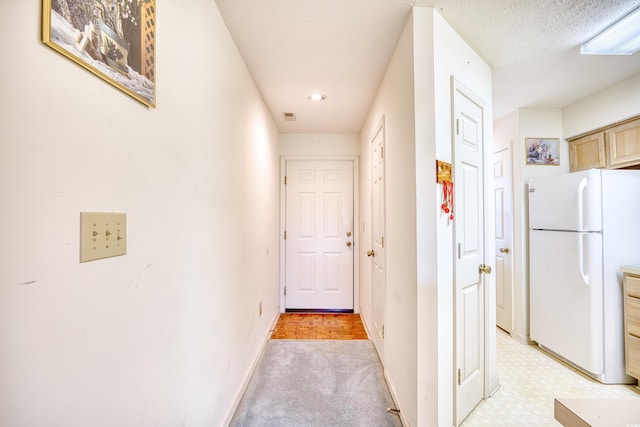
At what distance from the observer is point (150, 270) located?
87 centimetres

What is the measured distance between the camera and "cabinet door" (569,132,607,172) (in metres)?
2.32

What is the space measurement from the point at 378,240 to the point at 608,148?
2.09 m

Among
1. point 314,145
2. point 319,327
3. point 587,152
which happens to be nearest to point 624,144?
point 587,152

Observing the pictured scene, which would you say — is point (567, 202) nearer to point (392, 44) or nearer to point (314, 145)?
point (392, 44)

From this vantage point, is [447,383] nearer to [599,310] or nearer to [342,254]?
[599,310]

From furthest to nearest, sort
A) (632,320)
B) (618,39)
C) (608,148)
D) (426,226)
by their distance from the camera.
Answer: (608,148)
(632,320)
(618,39)
(426,226)

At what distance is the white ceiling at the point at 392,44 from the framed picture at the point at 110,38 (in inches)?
30.6

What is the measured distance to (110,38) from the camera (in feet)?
2.23

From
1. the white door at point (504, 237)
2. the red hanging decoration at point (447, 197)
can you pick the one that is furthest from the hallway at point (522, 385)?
the red hanging decoration at point (447, 197)

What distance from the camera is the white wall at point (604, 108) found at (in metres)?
2.07

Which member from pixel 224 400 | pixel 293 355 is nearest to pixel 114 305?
pixel 224 400

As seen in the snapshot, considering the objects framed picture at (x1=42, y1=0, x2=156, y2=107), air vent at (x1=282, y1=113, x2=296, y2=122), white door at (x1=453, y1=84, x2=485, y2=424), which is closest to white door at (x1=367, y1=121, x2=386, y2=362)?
white door at (x1=453, y1=84, x2=485, y2=424)

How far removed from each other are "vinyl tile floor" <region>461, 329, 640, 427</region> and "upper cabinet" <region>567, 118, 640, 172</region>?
170cm

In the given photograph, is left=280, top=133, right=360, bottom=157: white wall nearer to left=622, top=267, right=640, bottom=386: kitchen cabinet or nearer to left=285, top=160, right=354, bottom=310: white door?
left=285, top=160, right=354, bottom=310: white door
